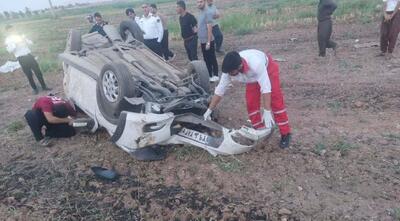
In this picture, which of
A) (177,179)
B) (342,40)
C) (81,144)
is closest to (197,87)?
(177,179)

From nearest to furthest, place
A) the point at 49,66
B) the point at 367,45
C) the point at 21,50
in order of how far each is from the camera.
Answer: the point at 21,50
the point at 367,45
the point at 49,66

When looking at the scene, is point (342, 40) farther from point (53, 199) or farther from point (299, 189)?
point (53, 199)

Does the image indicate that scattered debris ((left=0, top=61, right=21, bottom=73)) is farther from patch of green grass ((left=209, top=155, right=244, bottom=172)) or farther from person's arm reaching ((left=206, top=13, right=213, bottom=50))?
patch of green grass ((left=209, top=155, right=244, bottom=172))

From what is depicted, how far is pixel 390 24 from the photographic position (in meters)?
8.00

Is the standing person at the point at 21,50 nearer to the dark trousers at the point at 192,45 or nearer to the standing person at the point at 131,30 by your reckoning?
the standing person at the point at 131,30

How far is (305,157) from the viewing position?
4.63 meters

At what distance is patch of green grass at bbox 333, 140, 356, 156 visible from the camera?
4.67 meters

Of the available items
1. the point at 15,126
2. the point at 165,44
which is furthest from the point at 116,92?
the point at 165,44

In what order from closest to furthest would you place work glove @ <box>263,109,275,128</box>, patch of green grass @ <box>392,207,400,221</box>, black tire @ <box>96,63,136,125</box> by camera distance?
patch of green grass @ <box>392,207,400,221</box>, work glove @ <box>263,109,275,128</box>, black tire @ <box>96,63,136,125</box>

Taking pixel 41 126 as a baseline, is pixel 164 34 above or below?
above

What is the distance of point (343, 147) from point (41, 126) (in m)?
4.18

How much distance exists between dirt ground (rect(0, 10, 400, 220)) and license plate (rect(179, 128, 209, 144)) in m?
0.23

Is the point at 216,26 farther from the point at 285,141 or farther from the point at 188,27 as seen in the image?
the point at 285,141

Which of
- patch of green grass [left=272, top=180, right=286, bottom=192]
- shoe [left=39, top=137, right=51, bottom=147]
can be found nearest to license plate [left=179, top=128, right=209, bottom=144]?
patch of green grass [left=272, top=180, right=286, bottom=192]
